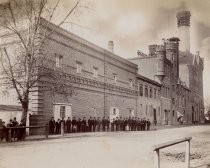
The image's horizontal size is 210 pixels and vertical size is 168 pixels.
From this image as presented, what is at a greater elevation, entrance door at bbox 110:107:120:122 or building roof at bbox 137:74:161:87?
building roof at bbox 137:74:161:87

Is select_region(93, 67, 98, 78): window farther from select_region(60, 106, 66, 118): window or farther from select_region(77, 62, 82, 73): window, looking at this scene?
select_region(60, 106, 66, 118): window

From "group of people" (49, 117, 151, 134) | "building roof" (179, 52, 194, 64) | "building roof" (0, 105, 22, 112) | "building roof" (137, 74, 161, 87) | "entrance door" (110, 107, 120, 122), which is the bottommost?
"group of people" (49, 117, 151, 134)

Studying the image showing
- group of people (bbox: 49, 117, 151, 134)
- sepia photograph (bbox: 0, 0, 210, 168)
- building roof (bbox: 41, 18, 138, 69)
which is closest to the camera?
sepia photograph (bbox: 0, 0, 210, 168)

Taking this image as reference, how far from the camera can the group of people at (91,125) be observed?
1860 cm

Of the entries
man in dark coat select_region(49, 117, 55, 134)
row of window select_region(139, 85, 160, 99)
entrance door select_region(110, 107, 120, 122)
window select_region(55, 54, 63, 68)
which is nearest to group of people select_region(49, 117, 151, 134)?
man in dark coat select_region(49, 117, 55, 134)

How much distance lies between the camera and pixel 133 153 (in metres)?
9.84

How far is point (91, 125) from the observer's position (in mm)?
21969

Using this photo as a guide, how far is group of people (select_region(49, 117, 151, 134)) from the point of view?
61.0 ft

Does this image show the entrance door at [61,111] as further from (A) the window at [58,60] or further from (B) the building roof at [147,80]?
(B) the building roof at [147,80]

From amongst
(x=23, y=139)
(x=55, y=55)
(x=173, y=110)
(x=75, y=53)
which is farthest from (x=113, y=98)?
(x=173, y=110)

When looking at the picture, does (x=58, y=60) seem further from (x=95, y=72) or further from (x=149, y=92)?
(x=149, y=92)

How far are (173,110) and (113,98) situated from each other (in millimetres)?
20277

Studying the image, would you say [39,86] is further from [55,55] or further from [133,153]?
[133,153]

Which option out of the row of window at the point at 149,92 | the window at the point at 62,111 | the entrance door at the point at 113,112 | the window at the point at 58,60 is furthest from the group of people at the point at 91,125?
the row of window at the point at 149,92
